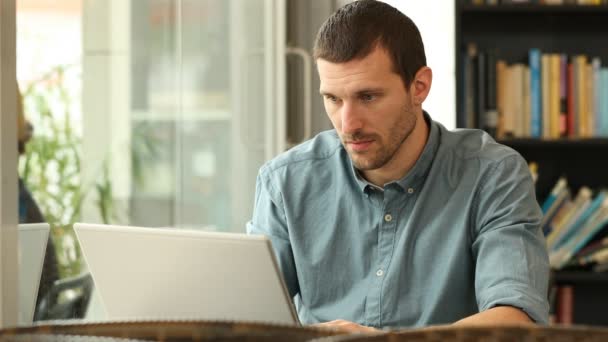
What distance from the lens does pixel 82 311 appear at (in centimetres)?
238

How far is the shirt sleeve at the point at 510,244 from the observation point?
138 cm

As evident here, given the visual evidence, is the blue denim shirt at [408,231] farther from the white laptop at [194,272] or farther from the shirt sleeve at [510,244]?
the white laptop at [194,272]

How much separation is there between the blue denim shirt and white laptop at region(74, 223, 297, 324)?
1.47 ft

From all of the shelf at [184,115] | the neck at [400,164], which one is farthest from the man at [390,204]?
the shelf at [184,115]

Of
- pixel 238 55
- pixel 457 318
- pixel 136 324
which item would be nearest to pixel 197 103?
pixel 238 55

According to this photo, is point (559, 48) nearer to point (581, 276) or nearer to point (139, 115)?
point (581, 276)

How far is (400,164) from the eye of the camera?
5.41 feet

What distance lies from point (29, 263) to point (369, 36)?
0.71 metres

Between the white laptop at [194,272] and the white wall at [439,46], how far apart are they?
183 centimetres

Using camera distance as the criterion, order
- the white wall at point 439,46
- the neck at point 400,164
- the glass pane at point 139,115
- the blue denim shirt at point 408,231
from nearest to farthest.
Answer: the blue denim shirt at point 408,231, the neck at point 400,164, the glass pane at point 139,115, the white wall at point 439,46

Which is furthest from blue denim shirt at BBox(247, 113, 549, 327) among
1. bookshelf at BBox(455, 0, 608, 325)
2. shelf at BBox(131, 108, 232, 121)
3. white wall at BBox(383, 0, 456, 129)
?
bookshelf at BBox(455, 0, 608, 325)

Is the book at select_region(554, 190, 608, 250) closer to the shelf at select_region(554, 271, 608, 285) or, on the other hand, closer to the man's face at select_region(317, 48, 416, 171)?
the shelf at select_region(554, 271, 608, 285)

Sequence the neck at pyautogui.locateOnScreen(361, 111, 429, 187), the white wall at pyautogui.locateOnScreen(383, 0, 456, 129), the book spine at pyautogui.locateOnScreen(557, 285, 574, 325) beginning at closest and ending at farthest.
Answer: the neck at pyautogui.locateOnScreen(361, 111, 429, 187) → the white wall at pyautogui.locateOnScreen(383, 0, 456, 129) → the book spine at pyautogui.locateOnScreen(557, 285, 574, 325)

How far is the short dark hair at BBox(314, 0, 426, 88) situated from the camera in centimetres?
156
